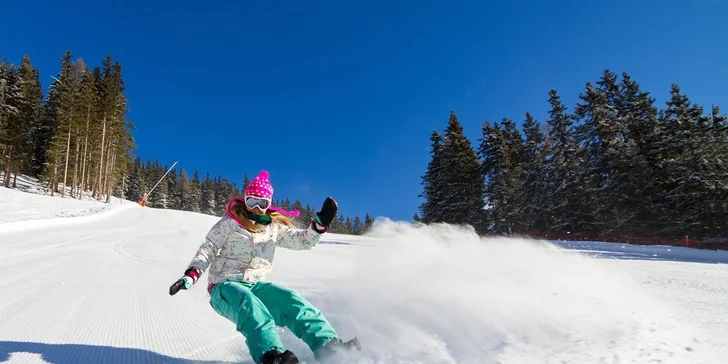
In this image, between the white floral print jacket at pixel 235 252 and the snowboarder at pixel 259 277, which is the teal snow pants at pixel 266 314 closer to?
the snowboarder at pixel 259 277

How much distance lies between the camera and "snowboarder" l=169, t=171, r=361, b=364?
2.22m

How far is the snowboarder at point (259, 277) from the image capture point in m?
2.22

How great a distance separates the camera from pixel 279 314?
8.27 ft

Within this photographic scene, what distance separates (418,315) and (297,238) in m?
1.21

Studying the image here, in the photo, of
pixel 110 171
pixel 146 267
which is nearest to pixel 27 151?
pixel 110 171

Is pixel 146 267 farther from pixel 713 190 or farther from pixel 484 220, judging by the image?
pixel 484 220

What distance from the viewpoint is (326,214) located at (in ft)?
9.29

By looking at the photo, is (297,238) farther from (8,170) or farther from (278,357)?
(8,170)

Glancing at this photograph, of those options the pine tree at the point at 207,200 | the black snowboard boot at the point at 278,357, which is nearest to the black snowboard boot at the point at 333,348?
the black snowboard boot at the point at 278,357

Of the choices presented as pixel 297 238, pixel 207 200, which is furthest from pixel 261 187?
pixel 207 200

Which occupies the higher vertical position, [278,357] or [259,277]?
[259,277]

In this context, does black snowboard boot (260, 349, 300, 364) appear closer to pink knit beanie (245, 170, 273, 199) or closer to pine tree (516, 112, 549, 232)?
pink knit beanie (245, 170, 273, 199)

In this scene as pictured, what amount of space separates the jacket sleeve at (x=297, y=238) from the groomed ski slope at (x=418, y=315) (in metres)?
0.77

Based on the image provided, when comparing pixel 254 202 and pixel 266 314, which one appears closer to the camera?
pixel 266 314
